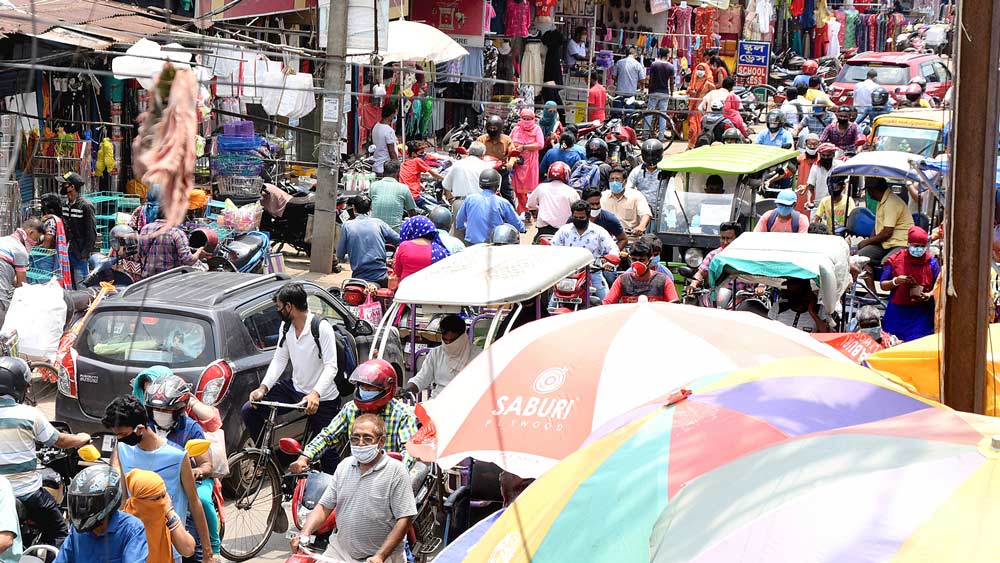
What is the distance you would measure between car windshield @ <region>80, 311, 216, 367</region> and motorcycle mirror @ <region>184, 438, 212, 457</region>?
214 centimetres

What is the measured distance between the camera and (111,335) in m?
9.95

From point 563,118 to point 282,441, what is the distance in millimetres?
20595

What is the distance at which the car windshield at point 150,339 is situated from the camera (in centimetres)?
970

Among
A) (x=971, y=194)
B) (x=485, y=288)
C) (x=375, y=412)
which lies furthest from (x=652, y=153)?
(x=971, y=194)

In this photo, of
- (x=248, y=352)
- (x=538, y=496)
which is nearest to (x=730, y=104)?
(x=248, y=352)

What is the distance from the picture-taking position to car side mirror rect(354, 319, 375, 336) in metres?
11.4

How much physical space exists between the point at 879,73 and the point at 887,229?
604 inches

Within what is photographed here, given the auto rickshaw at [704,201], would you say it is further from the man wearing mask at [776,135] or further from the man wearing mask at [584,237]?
the man wearing mask at [776,135]

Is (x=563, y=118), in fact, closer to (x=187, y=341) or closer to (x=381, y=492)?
(x=187, y=341)

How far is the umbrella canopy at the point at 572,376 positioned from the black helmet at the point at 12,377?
233 centimetres

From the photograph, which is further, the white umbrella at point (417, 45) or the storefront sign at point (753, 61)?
the storefront sign at point (753, 61)

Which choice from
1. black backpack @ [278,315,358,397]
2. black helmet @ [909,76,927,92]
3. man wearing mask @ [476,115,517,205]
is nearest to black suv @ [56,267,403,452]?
black backpack @ [278,315,358,397]

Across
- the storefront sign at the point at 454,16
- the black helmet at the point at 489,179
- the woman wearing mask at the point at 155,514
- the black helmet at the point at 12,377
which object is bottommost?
the woman wearing mask at the point at 155,514

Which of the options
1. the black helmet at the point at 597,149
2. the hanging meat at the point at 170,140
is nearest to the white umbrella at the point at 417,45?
the black helmet at the point at 597,149
